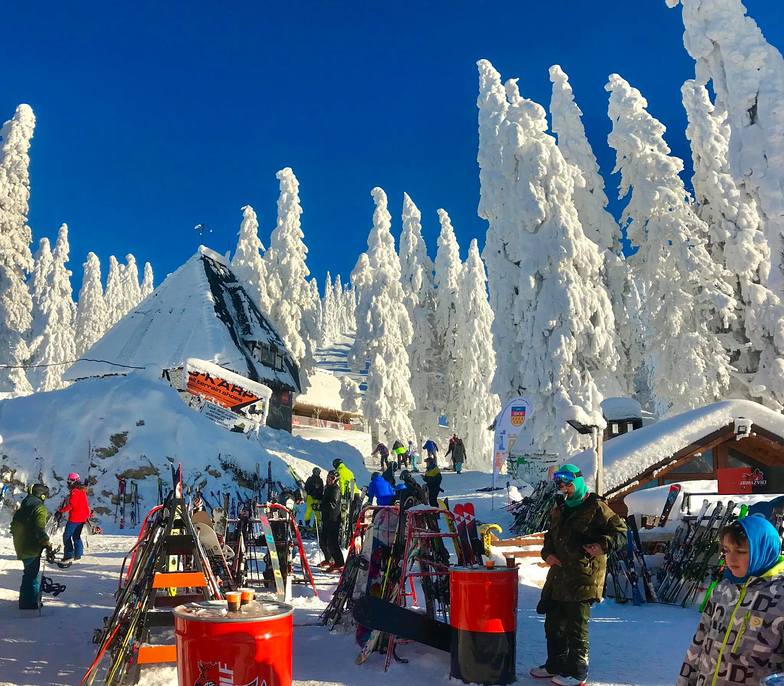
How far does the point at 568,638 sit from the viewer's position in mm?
5379

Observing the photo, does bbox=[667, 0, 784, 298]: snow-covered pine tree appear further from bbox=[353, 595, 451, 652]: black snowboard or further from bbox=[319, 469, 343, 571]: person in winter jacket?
bbox=[353, 595, 451, 652]: black snowboard

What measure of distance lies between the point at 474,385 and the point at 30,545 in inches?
1387

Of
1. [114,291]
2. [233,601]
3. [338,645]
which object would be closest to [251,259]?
[338,645]

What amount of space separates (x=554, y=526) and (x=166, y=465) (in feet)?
47.2

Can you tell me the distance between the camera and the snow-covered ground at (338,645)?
18.9 ft

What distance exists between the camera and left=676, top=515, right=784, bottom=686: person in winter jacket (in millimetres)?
2881

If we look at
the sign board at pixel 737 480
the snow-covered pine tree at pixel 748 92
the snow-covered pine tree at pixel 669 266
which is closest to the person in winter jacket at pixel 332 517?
the sign board at pixel 737 480

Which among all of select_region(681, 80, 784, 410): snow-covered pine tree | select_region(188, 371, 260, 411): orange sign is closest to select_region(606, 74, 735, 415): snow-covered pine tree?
select_region(681, 80, 784, 410): snow-covered pine tree

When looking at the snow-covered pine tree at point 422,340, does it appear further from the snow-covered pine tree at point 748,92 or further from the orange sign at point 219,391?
the snow-covered pine tree at point 748,92

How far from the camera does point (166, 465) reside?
1803 cm

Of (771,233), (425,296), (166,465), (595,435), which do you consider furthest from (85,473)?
(425,296)

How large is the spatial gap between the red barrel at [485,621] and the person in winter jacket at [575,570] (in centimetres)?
36

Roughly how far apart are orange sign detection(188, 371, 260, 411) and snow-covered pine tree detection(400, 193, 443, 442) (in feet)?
66.8

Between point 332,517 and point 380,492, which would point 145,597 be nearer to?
point 332,517
